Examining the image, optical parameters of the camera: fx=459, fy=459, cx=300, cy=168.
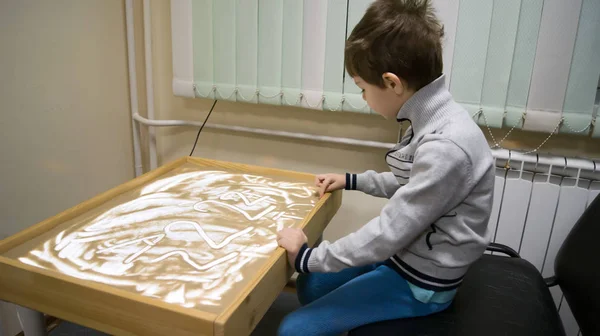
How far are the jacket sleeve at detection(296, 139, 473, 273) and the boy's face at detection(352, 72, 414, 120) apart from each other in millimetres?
136

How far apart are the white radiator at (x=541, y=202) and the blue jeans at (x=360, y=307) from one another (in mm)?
575

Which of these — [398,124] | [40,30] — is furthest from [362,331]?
[40,30]

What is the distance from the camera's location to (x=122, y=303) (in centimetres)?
74

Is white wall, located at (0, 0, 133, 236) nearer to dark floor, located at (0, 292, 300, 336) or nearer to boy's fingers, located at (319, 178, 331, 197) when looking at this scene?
dark floor, located at (0, 292, 300, 336)

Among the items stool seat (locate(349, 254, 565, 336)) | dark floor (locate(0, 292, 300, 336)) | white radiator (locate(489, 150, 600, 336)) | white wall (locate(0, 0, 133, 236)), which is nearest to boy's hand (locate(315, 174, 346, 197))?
stool seat (locate(349, 254, 565, 336))

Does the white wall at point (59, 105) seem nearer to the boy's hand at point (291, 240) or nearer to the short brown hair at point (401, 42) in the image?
the boy's hand at point (291, 240)

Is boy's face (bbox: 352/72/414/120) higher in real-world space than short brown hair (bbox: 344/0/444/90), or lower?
lower

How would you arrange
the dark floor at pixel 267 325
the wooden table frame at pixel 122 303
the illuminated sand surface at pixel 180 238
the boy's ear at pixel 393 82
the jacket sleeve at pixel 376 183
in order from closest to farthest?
the wooden table frame at pixel 122 303 < the illuminated sand surface at pixel 180 238 < the boy's ear at pixel 393 82 < the jacket sleeve at pixel 376 183 < the dark floor at pixel 267 325

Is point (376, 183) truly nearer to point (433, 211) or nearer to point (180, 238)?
point (433, 211)

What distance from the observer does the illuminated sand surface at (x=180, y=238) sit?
2.65 feet

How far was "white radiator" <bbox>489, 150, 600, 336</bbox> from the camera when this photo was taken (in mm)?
1361

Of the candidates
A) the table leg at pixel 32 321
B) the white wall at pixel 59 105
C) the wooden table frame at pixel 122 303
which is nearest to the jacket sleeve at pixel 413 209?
the wooden table frame at pixel 122 303

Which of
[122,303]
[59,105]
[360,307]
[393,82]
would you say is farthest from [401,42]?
[59,105]

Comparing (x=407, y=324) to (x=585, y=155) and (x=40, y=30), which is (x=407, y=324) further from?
(x=40, y=30)
